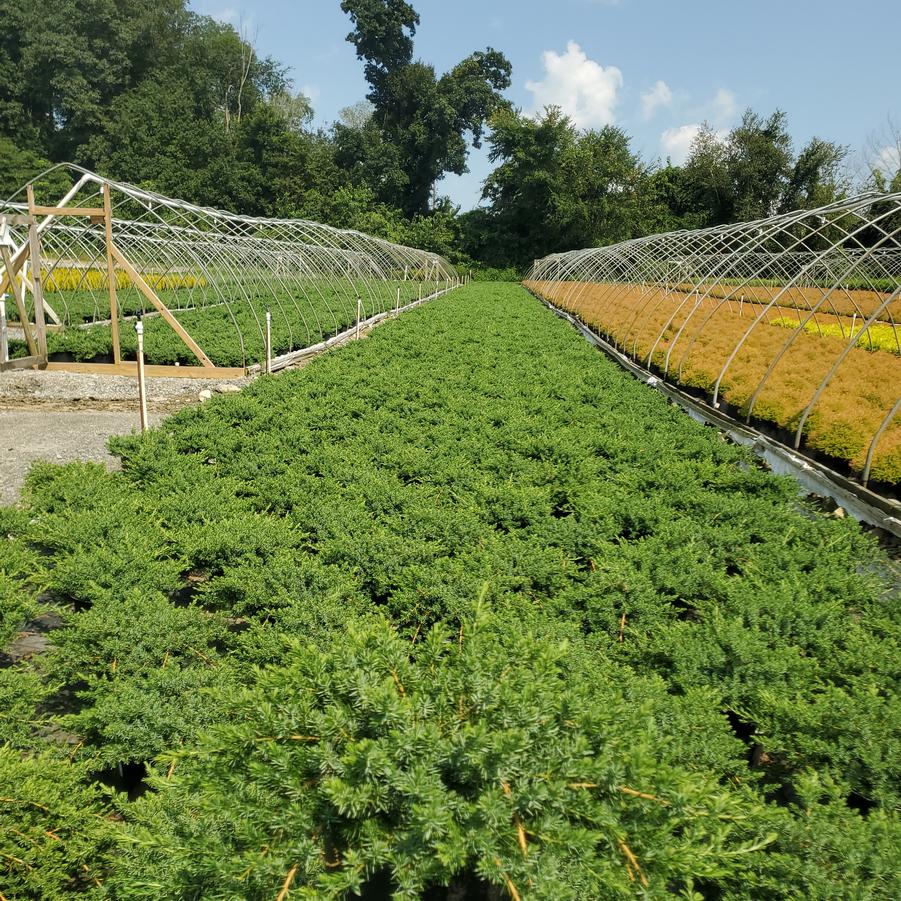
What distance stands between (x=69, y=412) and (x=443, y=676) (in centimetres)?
1057

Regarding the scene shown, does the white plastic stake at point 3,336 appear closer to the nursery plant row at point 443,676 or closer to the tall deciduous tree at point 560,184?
the nursery plant row at point 443,676

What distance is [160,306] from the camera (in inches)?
480

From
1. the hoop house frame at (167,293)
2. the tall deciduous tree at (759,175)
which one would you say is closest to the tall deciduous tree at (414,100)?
the tall deciduous tree at (759,175)

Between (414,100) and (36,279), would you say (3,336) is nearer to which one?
(36,279)

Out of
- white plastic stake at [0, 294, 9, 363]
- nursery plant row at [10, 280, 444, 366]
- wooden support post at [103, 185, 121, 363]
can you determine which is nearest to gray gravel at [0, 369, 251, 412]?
white plastic stake at [0, 294, 9, 363]

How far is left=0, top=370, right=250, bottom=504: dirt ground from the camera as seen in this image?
8398 mm

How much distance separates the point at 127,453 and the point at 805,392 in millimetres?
8564

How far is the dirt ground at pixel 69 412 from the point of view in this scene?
8.40 meters

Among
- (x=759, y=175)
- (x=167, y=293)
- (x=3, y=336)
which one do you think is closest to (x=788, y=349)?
(x=3, y=336)

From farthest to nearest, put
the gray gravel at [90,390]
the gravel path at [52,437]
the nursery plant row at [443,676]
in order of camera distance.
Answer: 1. the gray gravel at [90,390]
2. the gravel path at [52,437]
3. the nursery plant row at [443,676]

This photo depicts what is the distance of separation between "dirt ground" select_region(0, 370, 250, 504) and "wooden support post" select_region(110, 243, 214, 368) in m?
0.54

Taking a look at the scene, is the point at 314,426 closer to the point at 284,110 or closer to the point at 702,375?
the point at 702,375

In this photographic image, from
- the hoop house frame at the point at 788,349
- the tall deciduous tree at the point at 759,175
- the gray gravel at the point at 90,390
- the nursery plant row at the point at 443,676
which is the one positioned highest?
the tall deciduous tree at the point at 759,175

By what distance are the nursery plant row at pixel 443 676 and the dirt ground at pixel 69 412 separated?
232 centimetres
